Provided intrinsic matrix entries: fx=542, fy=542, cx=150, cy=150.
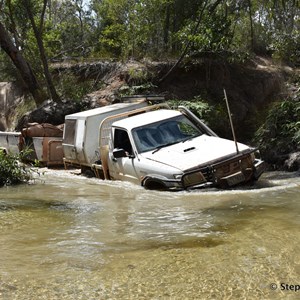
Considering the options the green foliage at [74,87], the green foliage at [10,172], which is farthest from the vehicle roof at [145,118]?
the green foliage at [74,87]

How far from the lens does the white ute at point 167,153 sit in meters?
9.57

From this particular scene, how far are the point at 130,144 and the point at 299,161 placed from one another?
179 inches

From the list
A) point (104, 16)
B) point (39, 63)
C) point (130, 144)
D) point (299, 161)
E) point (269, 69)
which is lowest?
point (299, 161)

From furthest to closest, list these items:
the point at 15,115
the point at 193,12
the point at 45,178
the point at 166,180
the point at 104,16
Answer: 1. the point at 104,16
2. the point at 15,115
3. the point at 193,12
4. the point at 45,178
5. the point at 166,180

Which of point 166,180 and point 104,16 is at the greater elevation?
point 104,16

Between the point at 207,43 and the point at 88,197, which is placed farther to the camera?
the point at 207,43

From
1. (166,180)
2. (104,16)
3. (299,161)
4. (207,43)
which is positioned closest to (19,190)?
(166,180)

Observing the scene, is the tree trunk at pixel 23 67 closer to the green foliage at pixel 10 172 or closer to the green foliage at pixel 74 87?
the green foliage at pixel 74 87

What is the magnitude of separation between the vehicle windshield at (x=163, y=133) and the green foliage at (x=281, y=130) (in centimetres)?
394

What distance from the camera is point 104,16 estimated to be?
2873 cm

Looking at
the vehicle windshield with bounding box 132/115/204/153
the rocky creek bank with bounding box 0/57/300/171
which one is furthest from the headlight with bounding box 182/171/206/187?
the rocky creek bank with bounding box 0/57/300/171

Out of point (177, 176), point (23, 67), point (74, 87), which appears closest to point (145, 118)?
point (177, 176)

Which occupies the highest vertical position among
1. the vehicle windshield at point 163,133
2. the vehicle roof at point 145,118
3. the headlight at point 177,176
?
the vehicle roof at point 145,118

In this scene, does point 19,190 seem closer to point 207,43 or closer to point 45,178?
point 45,178
